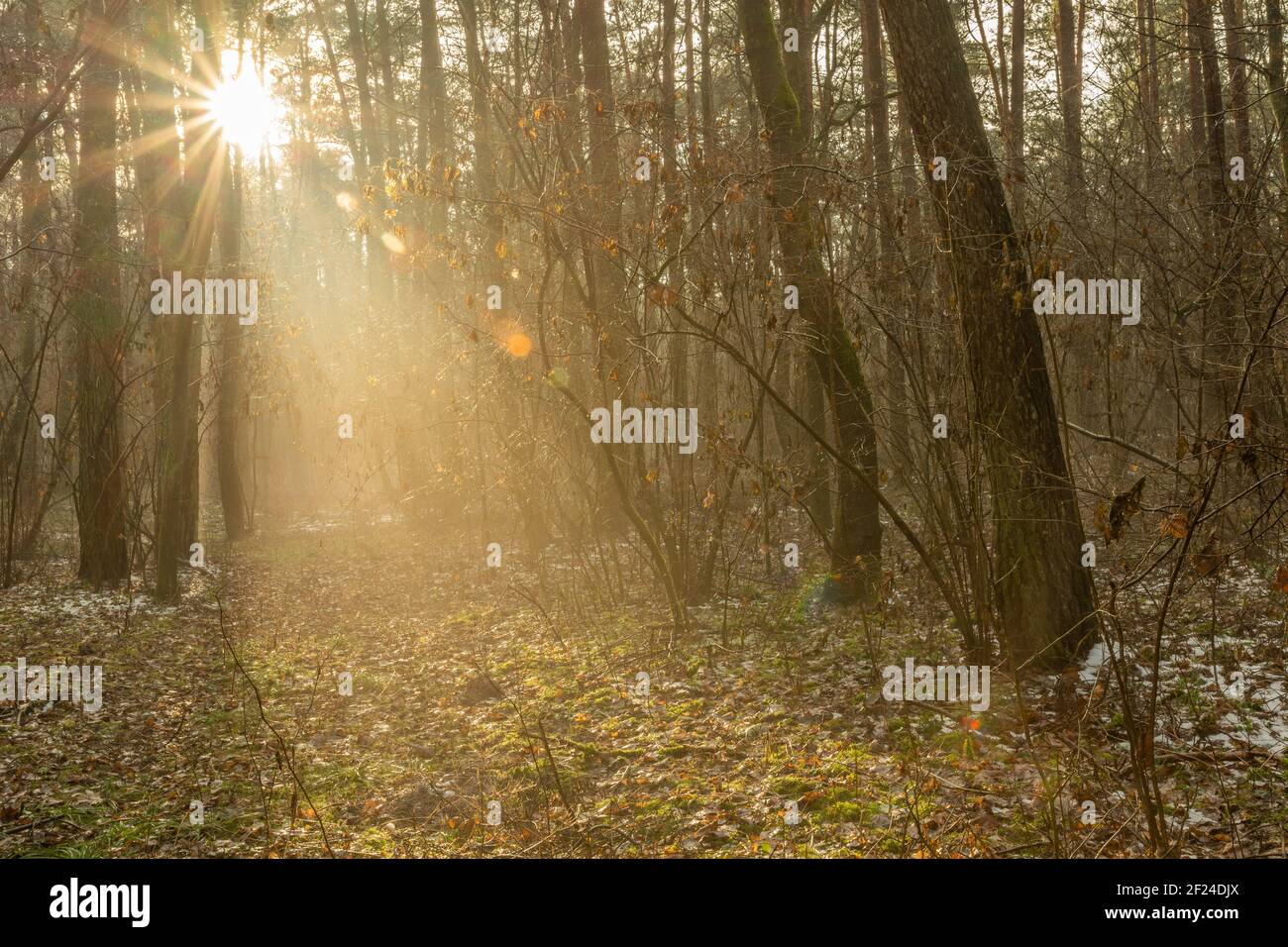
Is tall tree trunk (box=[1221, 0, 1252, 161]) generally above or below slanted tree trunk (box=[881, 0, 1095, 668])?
above

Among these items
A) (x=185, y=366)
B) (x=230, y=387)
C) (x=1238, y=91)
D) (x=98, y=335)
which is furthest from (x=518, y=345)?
(x=230, y=387)

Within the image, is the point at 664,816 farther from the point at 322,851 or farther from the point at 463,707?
the point at 463,707

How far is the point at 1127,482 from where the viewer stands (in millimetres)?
10023

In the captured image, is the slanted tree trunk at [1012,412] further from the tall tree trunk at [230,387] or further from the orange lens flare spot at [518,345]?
the tall tree trunk at [230,387]

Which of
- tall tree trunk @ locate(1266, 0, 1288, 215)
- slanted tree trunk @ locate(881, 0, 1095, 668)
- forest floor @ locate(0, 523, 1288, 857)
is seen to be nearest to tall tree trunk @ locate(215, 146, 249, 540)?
forest floor @ locate(0, 523, 1288, 857)

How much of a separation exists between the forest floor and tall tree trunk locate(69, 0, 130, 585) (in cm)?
138

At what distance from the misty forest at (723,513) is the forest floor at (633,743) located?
0.04m

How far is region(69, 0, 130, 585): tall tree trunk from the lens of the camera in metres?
11.0

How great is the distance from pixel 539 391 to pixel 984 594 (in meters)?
6.02

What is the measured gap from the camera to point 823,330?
7.80 meters

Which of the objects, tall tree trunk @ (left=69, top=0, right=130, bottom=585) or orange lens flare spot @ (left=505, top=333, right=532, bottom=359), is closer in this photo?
orange lens flare spot @ (left=505, top=333, right=532, bottom=359)

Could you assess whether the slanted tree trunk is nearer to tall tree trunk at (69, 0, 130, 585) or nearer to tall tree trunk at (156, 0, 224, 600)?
tall tree trunk at (156, 0, 224, 600)
